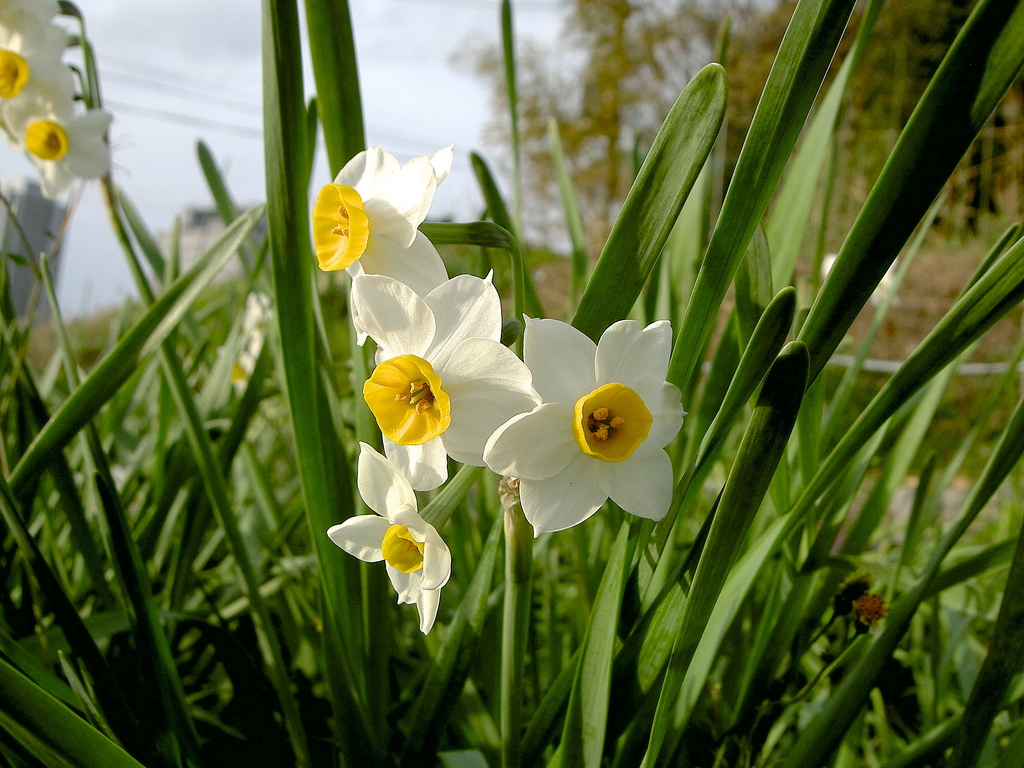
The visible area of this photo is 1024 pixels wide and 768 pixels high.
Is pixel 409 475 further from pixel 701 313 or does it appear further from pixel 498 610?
pixel 498 610

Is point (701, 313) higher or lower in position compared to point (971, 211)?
lower

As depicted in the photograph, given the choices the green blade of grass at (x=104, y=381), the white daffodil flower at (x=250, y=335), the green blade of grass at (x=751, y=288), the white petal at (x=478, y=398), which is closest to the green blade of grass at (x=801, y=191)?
the green blade of grass at (x=751, y=288)

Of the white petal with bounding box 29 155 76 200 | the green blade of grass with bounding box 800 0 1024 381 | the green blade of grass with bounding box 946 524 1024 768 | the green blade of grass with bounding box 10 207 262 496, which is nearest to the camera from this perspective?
the green blade of grass with bounding box 800 0 1024 381

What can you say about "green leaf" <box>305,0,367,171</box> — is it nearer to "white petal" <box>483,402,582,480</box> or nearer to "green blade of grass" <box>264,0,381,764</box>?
"green blade of grass" <box>264,0,381,764</box>

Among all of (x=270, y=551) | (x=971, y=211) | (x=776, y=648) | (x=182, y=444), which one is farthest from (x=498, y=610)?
(x=971, y=211)

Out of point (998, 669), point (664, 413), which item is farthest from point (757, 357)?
point (998, 669)

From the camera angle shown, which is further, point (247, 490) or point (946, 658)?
point (247, 490)

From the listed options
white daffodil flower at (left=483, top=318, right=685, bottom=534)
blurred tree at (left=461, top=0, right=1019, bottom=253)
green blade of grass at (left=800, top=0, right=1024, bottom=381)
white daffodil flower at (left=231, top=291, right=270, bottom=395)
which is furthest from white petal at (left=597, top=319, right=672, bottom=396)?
blurred tree at (left=461, top=0, right=1019, bottom=253)
